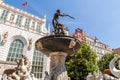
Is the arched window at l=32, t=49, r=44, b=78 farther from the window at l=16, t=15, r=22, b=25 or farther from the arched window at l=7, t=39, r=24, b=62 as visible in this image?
the window at l=16, t=15, r=22, b=25

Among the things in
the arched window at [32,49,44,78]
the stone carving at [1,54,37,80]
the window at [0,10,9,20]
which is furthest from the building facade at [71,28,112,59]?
the stone carving at [1,54,37,80]

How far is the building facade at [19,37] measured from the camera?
25.6 meters

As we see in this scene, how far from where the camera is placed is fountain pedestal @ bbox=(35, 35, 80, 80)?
7180 mm

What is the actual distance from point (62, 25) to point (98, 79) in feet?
12.8

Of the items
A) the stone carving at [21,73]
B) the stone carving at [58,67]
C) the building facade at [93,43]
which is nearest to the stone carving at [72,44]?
the stone carving at [58,67]

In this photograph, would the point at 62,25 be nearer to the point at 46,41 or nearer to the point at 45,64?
the point at 46,41

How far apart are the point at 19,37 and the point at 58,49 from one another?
21.2m

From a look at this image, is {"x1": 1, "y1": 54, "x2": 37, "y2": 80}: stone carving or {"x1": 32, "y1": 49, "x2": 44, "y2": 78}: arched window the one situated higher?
{"x1": 32, "y1": 49, "x2": 44, "y2": 78}: arched window

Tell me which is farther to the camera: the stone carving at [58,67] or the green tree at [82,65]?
the green tree at [82,65]

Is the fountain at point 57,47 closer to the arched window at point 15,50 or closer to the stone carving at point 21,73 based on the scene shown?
the stone carving at point 21,73

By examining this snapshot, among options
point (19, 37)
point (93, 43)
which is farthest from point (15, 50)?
point (93, 43)

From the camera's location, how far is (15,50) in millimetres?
26531

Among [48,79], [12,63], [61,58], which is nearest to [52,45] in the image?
[61,58]

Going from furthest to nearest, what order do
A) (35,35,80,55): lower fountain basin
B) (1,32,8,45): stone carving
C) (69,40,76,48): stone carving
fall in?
1. (1,32,8,45): stone carving
2. (69,40,76,48): stone carving
3. (35,35,80,55): lower fountain basin
